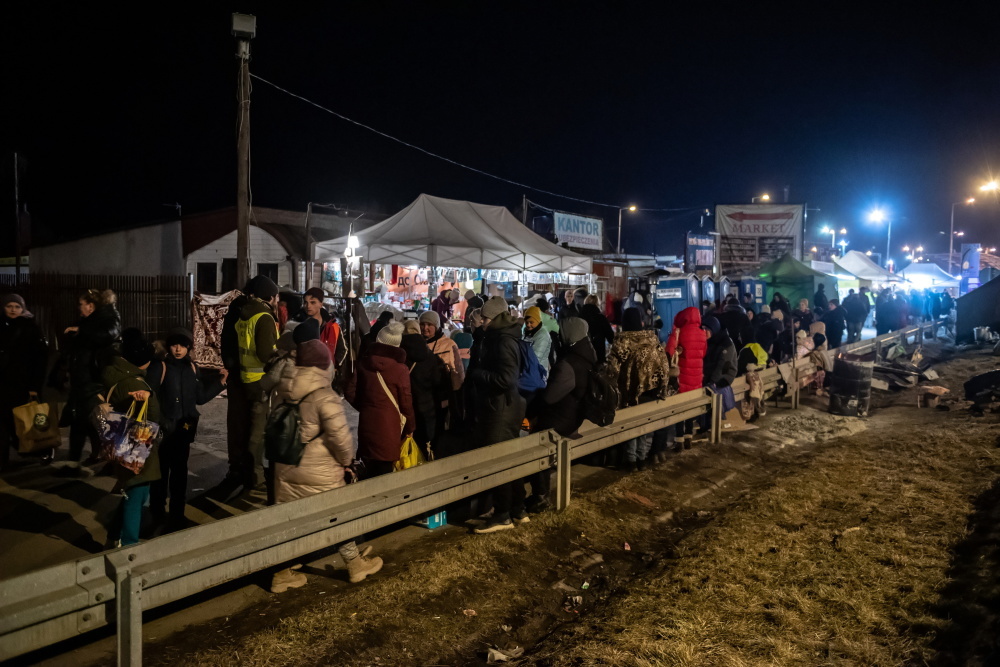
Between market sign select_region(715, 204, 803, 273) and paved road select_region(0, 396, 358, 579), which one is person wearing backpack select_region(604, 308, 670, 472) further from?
market sign select_region(715, 204, 803, 273)

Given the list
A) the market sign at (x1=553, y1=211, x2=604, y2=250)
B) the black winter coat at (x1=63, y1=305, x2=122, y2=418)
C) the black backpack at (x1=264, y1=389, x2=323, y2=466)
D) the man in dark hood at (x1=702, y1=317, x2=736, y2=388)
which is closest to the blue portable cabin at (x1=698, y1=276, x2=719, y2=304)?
the man in dark hood at (x1=702, y1=317, x2=736, y2=388)

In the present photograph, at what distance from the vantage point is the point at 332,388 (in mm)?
6629

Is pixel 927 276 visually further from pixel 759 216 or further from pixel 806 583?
pixel 806 583

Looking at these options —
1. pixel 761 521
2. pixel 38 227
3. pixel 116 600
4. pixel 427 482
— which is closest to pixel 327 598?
pixel 427 482

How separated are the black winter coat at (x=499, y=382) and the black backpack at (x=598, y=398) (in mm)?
645

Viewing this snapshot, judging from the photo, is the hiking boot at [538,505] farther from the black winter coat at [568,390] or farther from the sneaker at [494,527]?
the black winter coat at [568,390]

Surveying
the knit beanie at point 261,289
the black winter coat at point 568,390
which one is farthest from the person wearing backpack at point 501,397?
the knit beanie at point 261,289

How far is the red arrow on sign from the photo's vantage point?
24.7 metres

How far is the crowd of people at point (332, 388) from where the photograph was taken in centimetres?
455

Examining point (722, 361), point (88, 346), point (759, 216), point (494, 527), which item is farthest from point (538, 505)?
point (759, 216)

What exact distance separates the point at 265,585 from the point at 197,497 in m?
2.16

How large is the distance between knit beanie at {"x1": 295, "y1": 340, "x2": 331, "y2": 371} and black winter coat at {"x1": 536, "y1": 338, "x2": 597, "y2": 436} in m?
2.26

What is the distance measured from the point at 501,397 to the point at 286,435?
2016 mm

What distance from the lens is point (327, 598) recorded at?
443 cm
